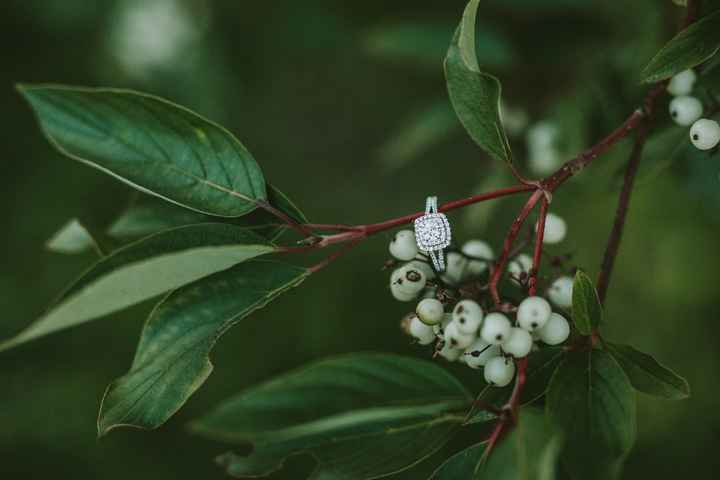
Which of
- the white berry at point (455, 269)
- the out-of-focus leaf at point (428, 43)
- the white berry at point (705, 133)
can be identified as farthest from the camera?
the out-of-focus leaf at point (428, 43)

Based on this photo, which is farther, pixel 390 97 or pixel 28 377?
pixel 390 97

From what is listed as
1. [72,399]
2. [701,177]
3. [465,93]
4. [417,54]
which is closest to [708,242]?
[701,177]

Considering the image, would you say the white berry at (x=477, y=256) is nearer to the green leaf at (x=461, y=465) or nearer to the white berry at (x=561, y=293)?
the white berry at (x=561, y=293)

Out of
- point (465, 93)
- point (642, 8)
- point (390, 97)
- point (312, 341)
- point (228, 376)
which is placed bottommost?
point (228, 376)

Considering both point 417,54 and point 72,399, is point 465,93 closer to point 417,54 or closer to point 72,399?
point 417,54

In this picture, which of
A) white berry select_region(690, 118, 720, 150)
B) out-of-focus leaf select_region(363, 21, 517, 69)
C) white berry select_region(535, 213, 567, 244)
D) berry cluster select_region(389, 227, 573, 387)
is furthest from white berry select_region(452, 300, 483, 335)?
out-of-focus leaf select_region(363, 21, 517, 69)

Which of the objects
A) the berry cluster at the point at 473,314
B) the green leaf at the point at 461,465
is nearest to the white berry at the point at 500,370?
the berry cluster at the point at 473,314

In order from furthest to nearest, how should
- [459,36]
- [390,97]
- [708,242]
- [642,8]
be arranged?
1. [390,97]
2. [708,242]
3. [642,8]
4. [459,36]

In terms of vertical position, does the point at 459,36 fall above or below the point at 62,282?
above
